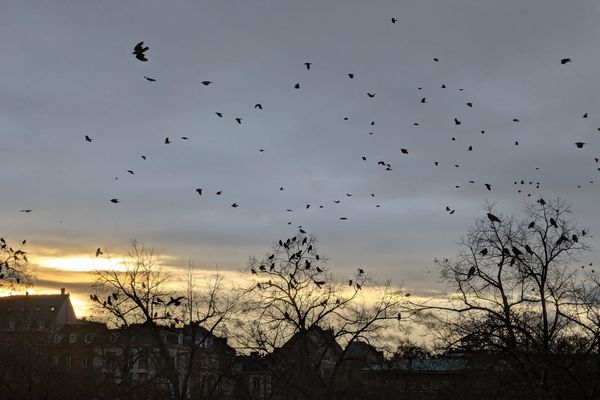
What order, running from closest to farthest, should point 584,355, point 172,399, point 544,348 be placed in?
point 584,355
point 544,348
point 172,399

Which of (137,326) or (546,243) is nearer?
(546,243)

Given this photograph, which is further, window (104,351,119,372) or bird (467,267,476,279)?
window (104,351,119,372)

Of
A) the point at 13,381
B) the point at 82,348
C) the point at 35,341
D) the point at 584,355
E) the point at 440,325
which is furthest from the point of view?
the point at 82,348

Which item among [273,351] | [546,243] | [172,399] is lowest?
[172,399]

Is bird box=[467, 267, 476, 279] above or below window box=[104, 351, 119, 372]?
above

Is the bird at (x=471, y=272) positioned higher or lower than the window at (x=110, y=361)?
higher

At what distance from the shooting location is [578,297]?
89.0ft

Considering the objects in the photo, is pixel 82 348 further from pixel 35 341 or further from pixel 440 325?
pixel 440 325

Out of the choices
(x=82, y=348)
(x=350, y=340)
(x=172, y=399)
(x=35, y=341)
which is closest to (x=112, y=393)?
(x=172, y=399)

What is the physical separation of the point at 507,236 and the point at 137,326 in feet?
77.5

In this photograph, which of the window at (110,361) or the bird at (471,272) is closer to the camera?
the bird at (471,272)

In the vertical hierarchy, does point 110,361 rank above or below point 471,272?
below

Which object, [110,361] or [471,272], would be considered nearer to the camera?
[471,272]

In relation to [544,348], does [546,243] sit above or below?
above
